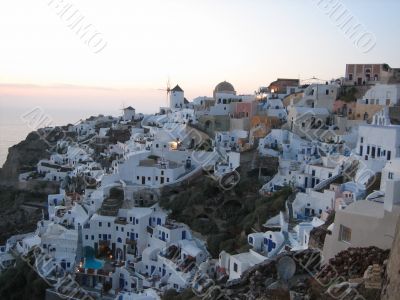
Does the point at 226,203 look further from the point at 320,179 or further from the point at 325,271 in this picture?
the point at 325,271

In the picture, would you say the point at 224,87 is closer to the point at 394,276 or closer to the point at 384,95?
the point at 384,95

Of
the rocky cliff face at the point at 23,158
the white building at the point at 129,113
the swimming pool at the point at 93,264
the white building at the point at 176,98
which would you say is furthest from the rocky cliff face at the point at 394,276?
the white building at the point at 129,113

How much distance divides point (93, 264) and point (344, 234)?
15.6 m

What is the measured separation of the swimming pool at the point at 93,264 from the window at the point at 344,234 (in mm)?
14736

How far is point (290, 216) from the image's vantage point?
18.9 metres

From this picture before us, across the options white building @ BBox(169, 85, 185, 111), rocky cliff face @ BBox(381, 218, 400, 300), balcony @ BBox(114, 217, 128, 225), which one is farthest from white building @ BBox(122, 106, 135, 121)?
rocky cliff face @ BBox(381, 218, 400, 300)

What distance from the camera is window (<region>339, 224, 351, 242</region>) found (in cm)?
891

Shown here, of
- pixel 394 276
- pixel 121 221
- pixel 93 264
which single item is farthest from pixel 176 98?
pixel 394 276

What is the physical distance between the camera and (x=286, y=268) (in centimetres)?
899

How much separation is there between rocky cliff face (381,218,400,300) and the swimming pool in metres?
18.1

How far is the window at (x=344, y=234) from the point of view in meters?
8.91

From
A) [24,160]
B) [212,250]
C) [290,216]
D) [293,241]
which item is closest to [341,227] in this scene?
[293,241]

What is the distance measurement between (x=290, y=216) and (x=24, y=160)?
30.8 m

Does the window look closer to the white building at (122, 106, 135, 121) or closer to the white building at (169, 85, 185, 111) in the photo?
the white building at (169, 85, 185, 111)
